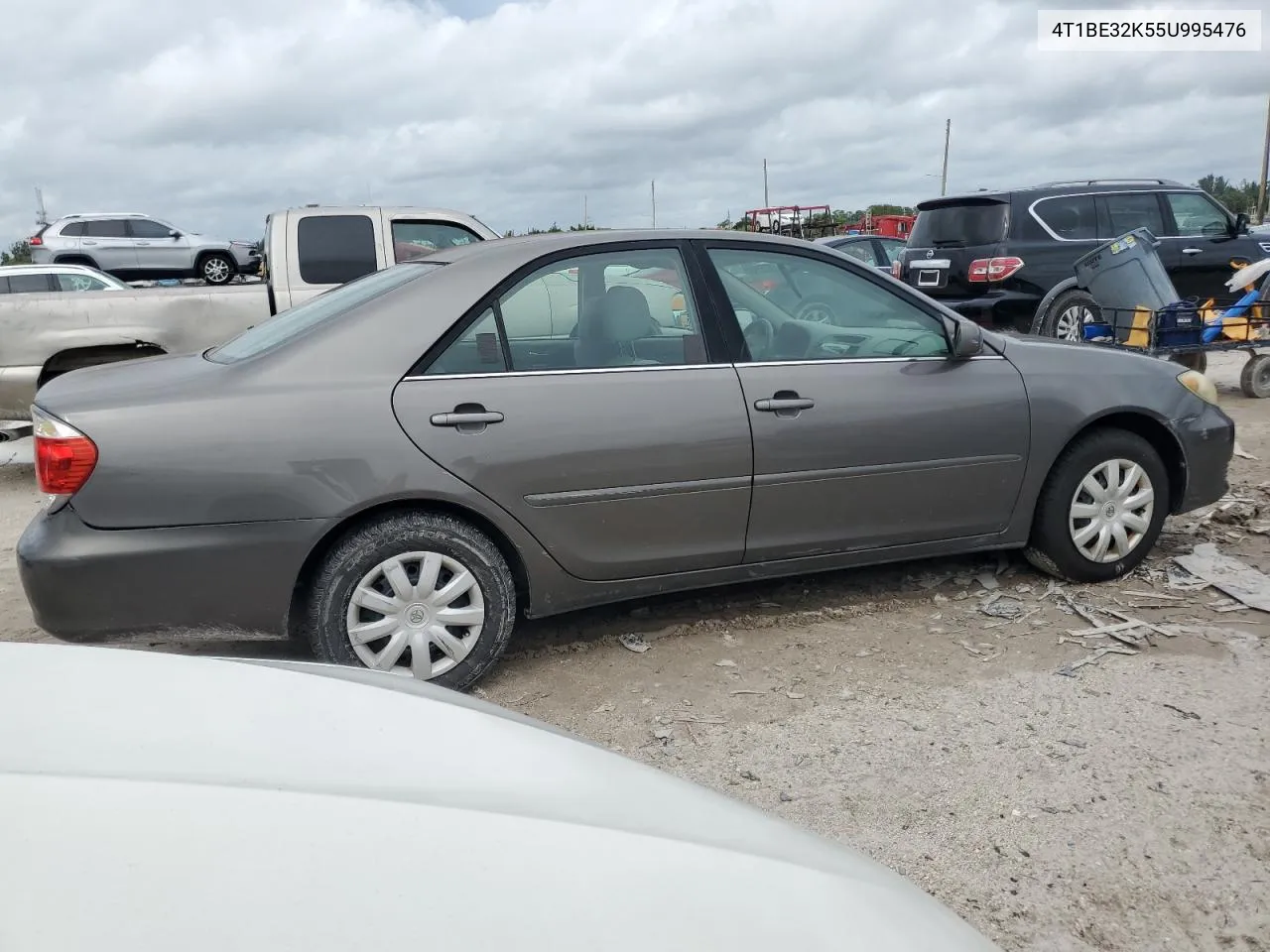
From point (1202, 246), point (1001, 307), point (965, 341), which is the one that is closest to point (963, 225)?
point (1001, 307)

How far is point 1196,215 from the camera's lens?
1090cm

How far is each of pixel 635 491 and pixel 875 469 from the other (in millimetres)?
992

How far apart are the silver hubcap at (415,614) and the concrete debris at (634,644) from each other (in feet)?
2.39

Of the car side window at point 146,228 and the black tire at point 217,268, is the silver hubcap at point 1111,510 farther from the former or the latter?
the car side window at point 146,228

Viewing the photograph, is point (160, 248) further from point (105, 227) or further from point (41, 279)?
point (41, 279)

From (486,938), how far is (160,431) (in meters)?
2.61

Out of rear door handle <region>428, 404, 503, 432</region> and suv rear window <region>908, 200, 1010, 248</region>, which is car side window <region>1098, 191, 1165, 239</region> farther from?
rear door handle <region>428, 404, 503, 432</region>

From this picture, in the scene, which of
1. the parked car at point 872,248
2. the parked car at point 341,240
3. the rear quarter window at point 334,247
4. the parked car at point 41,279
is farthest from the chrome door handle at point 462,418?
the parked car at point 872,248

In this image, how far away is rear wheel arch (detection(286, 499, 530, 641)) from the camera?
3441 millimetres

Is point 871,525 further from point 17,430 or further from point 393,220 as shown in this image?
point 17,430

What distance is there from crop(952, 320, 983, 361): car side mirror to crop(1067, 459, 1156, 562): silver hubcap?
79 cm

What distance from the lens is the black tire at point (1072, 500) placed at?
4383mm

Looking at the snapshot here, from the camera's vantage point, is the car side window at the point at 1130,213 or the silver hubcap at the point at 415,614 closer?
the silver hubcap at the point at 415,614

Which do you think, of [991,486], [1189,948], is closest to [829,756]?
[1189,948]
